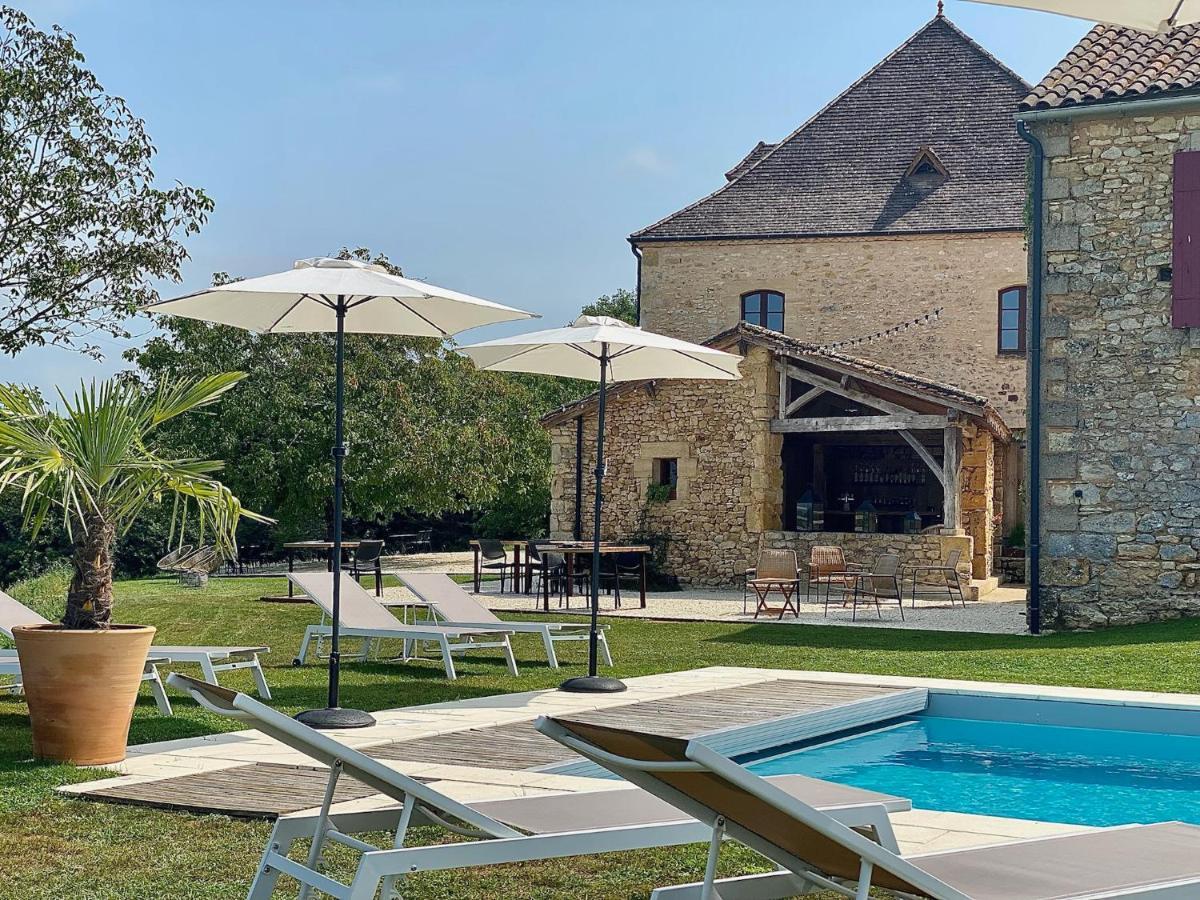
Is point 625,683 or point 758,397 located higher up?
point 758,397

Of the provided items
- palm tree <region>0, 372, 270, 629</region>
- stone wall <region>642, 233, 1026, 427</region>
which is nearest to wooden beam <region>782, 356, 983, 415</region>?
stone wall <region>642, 233, 1026, 427</region>

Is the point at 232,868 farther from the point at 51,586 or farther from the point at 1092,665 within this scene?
the point at 51,586

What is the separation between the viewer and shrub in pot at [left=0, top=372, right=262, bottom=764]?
20.6 ft

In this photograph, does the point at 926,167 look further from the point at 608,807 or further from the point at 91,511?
the point at 608,807

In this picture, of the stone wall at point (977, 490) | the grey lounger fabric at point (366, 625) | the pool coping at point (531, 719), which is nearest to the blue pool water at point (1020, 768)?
the pool coping at point (531, 719)

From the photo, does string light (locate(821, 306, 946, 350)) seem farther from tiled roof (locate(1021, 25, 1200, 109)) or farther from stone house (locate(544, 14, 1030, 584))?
tiled roof (locate(1021, 25, 1200, 109))

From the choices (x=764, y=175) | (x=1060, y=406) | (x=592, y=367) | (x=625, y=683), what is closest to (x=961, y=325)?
(x=764, y=175)

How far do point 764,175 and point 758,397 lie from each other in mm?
7429

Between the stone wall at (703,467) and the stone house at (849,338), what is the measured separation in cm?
3

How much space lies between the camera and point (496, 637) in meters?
12.6

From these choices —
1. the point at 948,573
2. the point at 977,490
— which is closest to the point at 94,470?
the point at 948,573

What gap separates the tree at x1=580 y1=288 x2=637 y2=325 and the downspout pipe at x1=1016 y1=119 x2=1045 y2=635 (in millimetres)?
31797

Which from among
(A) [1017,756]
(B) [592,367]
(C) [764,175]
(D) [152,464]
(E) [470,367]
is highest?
(C) [764,175]

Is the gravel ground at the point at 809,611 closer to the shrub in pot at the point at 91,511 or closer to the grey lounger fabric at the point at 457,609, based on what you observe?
the grey lounger fabric at the point at 457,609
